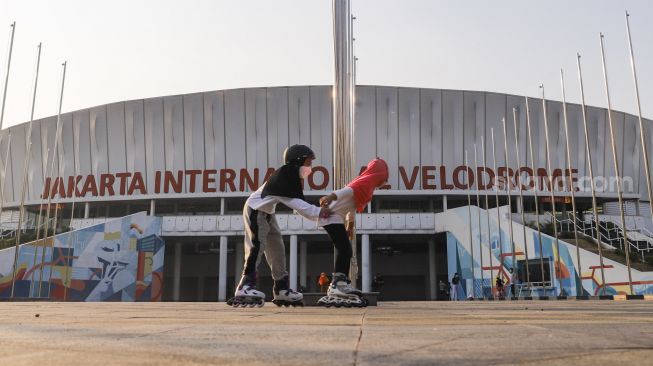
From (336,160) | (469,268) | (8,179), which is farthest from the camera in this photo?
(8,179)

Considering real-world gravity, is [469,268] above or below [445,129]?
below

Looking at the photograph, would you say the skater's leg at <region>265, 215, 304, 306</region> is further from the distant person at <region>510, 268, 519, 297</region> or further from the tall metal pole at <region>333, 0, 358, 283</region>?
the distant person at <region>510, 268, 519, 297</region>

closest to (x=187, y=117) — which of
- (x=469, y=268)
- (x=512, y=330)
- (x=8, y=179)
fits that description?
(x=8, y=179)

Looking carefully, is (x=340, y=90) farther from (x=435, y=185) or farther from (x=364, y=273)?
(x=435, y=185)

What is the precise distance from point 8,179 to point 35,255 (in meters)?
20.9

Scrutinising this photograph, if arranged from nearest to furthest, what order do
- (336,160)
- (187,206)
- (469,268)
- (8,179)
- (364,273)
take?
(336,160) < (469,268) < (364,273) < (187,206) < (8,179)

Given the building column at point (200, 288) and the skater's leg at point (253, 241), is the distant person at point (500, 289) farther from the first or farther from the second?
the building column at point (200, 288)

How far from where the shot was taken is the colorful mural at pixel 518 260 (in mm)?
22656

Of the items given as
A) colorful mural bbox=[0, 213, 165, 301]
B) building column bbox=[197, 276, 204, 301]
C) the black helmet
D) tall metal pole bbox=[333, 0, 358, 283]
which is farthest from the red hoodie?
building column bbox=[197, 276, 204, 301]

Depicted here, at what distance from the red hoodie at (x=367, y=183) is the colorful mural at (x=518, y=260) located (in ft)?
54.5

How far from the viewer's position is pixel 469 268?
27.9 metres

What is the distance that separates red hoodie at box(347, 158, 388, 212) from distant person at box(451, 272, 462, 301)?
68.8ft

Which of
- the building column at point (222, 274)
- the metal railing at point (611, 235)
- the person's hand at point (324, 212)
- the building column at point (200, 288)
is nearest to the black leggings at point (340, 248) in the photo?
the person's hand at point (324, 212)

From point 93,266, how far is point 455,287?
56.6 feet
